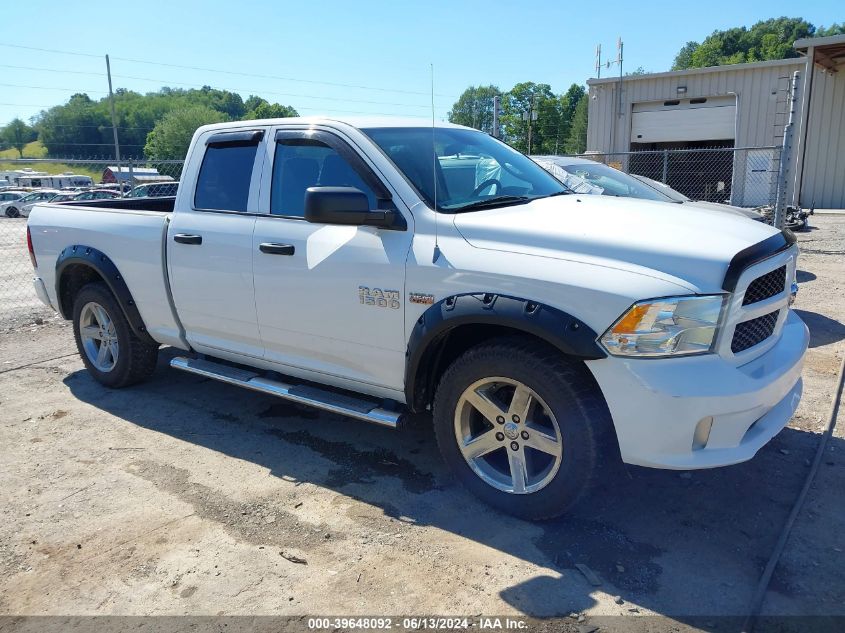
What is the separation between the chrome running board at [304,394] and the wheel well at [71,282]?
4.52 feet

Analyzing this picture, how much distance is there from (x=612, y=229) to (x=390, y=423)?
1.56 meters

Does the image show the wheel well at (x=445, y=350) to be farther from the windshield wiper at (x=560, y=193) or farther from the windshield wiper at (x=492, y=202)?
the windshield wiper at (x=560, y=193)

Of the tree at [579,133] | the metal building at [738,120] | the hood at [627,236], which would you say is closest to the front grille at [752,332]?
the hood at [627,236]

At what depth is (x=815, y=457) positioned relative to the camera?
4039mm

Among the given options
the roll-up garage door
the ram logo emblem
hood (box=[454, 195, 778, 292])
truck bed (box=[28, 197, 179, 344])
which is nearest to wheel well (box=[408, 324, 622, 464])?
the ram logo emblem

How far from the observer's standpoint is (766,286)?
3.27 meters

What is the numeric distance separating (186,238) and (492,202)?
2145 millimetres

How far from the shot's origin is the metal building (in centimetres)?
2092

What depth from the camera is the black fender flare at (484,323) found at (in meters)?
2.97

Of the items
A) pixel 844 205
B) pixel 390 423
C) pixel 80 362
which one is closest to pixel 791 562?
pixel 390 423

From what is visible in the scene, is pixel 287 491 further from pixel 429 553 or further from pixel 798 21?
pixel 798 21

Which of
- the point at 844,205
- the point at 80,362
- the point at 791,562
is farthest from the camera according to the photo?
the point at 844,205

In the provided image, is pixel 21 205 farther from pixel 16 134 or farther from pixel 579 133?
pixel 16 134

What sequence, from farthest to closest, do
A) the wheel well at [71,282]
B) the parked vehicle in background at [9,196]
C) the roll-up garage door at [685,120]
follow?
the parked vehicle in background at [9,196] < the roll-up garage door at [685,120] < the wheel well at [71,282]
